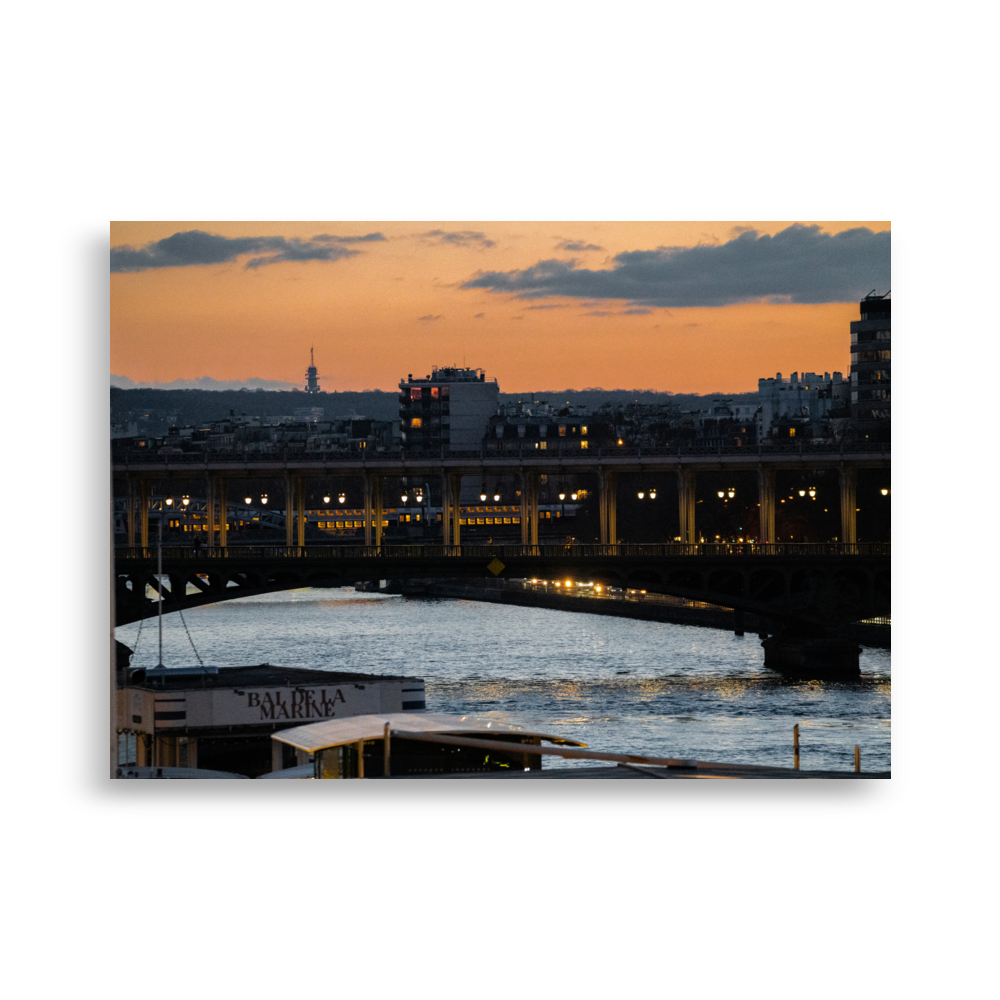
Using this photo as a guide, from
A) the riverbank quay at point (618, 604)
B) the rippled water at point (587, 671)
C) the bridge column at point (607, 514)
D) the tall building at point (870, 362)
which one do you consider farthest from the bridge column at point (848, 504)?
the tall building at point (870, 362)

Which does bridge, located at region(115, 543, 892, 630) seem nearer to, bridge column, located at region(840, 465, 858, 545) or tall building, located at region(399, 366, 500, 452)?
bridge column, located at region(840, 465, 858, 545)

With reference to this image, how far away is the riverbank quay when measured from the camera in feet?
103

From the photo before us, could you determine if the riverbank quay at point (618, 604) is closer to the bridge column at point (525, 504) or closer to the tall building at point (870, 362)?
the bridge column at point (525, 504)

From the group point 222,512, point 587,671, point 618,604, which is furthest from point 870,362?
point 587,671

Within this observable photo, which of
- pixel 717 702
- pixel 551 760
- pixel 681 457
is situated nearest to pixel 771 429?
→ pixel 681 457

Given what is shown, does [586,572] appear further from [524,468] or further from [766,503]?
[766,503]

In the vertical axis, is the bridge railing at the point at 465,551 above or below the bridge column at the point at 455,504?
below

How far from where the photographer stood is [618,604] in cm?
4066

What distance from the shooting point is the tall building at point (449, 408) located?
6234 centimetres

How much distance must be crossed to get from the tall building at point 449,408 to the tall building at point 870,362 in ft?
53.5

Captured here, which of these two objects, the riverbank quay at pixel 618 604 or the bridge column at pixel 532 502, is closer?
the riverbank quay at pixel 618 604

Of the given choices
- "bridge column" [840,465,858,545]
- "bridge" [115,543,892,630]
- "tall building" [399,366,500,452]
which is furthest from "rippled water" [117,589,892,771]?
"tall building" [399,366,500,452]
